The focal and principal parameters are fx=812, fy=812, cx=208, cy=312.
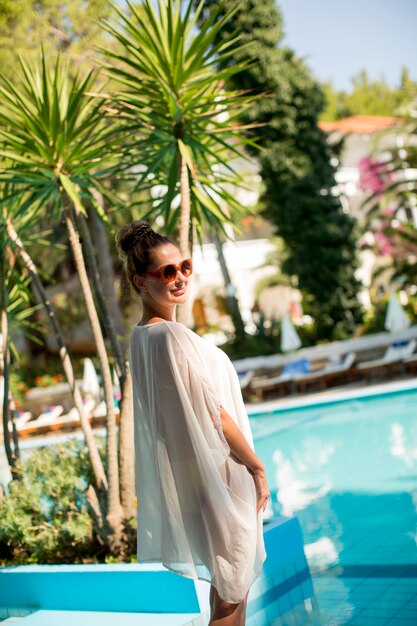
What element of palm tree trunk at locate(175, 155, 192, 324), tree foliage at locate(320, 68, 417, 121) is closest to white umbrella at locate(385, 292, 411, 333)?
palm tree trunk at locate(175, 155, 192, 324)

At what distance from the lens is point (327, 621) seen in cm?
462

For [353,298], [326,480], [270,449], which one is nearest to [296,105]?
[353,298]

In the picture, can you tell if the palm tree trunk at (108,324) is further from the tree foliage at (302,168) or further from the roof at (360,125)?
the roof at (360,125)

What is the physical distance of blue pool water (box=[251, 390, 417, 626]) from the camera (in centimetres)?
491

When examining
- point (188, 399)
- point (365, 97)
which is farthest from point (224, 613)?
point (365, 97)

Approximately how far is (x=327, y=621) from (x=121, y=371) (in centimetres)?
256

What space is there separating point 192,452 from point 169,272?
64cm

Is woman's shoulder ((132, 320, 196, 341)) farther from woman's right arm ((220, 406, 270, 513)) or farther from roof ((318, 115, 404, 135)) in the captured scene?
roof ((318, 115, 404, 135))

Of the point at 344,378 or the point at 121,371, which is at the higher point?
the point at 121,371

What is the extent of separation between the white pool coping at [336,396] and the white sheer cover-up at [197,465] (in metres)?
12.0

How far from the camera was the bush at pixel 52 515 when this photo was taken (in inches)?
247

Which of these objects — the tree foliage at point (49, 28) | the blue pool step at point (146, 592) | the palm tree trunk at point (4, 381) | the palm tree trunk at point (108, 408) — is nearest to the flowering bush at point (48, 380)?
the tree foliage at point (49, 28)

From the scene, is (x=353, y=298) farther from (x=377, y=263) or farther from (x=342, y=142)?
(x=377, y=263)

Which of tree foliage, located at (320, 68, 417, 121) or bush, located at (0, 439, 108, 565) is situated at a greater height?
tree foliage, located at (320, 68, 417, 121)
